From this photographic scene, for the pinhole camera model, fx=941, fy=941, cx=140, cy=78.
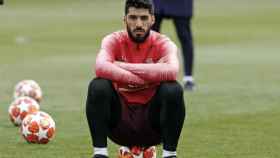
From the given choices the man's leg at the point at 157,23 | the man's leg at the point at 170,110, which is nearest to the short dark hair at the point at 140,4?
the man's leg at the point at 170,110

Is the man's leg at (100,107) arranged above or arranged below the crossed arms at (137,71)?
below

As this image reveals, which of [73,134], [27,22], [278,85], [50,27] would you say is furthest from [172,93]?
[27,22]

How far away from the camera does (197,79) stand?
717 inches

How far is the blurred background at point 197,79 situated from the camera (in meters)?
10.0

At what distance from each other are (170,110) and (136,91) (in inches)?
18.5

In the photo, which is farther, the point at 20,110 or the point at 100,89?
the point at 20,110

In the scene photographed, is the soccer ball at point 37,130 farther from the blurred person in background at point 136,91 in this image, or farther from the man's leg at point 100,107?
the man's leg at point 100,107

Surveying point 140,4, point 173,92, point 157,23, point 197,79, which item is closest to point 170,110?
point 173,92

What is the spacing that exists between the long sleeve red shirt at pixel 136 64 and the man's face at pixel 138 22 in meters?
0.09

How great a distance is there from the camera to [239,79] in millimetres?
18031

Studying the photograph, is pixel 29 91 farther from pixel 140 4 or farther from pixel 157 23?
pixel 140 4

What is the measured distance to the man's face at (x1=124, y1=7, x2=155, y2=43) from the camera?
805cm

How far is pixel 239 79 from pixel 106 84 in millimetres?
10442

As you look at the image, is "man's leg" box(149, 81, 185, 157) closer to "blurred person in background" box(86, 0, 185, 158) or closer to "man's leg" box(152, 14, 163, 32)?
"blurred person in background" box(86, 0, 185, 158)
